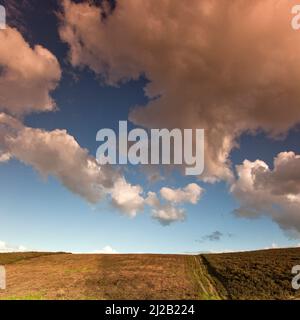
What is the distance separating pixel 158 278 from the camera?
63.8 metres

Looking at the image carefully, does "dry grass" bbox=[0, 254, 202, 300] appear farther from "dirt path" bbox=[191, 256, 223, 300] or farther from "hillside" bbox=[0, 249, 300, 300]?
"dirt path" bbox=[191, 256, 223, 300]

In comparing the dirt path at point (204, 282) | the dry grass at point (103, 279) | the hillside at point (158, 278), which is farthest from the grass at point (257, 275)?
the dry grass at point (103, 279)

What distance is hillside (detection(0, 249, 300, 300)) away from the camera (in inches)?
2164

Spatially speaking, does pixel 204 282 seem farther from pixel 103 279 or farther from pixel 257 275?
pixel 103 279

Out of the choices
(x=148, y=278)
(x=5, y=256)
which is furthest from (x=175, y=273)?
(x=5, y=256)

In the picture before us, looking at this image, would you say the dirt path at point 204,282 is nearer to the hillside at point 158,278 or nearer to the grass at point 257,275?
the hillside at point 158,278

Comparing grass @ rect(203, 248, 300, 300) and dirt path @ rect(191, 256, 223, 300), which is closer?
grass @ rect(203, 248, 300, 300)

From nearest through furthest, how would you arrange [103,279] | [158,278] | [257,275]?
[257,275] → [158,278] → [103,279]

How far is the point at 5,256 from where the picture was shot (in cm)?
10188

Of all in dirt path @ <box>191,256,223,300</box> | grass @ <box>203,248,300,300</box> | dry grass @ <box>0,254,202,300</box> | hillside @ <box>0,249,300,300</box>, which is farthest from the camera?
dry grass @ <box>0,254,202,300</box>

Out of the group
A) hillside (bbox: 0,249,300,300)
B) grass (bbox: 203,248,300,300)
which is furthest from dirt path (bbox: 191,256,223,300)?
grass (bbox: 203,248,300,300)

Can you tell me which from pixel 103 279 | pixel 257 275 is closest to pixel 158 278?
pixel 103 279

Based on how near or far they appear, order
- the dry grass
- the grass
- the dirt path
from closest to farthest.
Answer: the grass < the dirt path < the dry grass
